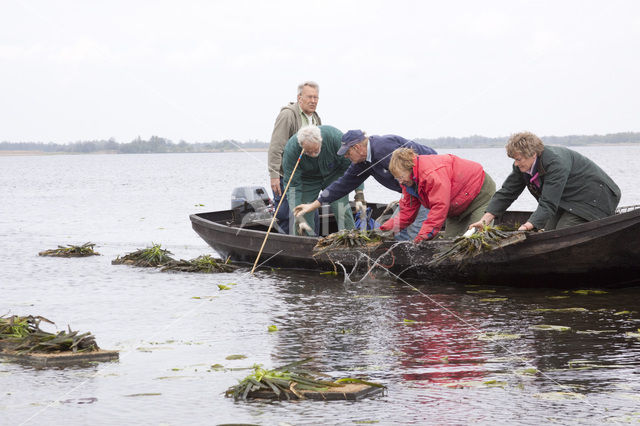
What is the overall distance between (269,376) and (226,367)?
975mm

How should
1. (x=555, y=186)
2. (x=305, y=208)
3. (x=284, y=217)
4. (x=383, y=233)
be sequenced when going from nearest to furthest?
(x=555, y=186)
(x=383, y=233)
(x=305, y=208)
(x=284, y=217)

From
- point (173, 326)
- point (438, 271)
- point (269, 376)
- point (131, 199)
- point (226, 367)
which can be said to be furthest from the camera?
point (131, 199)

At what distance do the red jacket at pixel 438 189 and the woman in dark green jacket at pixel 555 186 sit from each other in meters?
0.41

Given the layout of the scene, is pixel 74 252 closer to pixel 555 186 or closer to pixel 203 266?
pixel 203 266

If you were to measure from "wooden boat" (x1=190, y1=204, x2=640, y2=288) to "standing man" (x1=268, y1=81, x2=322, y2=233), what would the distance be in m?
0.84

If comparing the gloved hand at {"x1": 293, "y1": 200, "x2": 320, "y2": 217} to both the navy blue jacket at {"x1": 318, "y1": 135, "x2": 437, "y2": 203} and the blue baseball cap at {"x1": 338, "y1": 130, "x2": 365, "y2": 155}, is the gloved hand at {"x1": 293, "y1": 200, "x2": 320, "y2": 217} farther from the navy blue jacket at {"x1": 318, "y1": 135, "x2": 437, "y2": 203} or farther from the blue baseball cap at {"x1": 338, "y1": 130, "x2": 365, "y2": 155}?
the blue baseball cap at {"x1": 338, "y1": 130, "x2": 365, "y2": 155}

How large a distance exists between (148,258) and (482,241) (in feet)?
21.1

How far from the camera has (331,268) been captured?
37.2 feet

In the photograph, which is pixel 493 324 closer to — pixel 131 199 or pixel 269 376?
pixel 269 376

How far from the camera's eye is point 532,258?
899cm

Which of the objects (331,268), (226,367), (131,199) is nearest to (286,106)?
(331,268)

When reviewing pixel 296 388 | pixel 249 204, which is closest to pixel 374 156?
pixel 296 388

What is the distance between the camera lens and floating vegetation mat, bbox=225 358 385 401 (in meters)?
5.21

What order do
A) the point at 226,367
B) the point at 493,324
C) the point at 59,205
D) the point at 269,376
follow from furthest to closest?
the point at 59,205 → the point at 493,324 → the point at 226,367 → the point at 269,376
